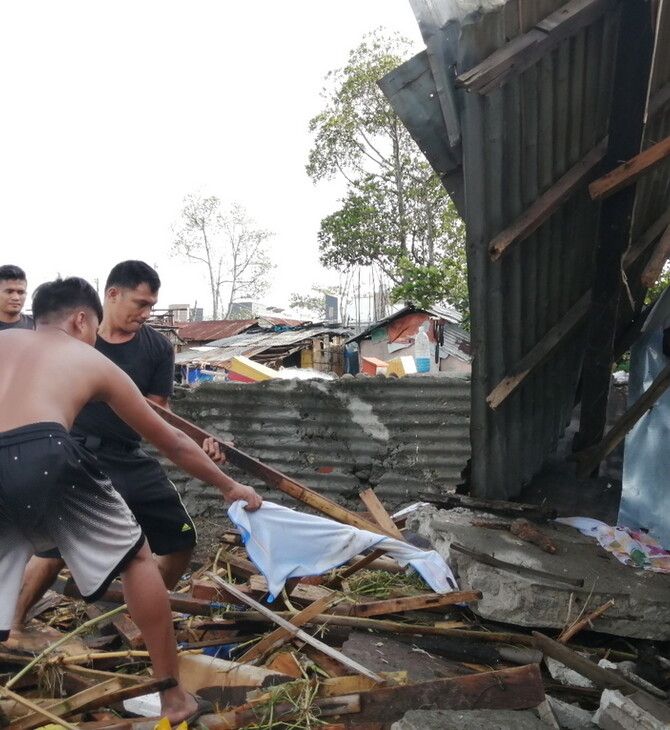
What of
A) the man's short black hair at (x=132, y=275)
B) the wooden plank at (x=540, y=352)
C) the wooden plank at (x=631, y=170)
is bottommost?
the wooden plank at (x=540, y=352)

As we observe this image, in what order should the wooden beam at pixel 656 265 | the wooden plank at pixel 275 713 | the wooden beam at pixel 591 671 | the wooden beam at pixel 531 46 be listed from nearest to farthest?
the wooden plank at pixel 275 713 < the wooden beam at pixel 591 671 < the wooden beam at pixel 531 46 < the wooden beam at pixel 656 265

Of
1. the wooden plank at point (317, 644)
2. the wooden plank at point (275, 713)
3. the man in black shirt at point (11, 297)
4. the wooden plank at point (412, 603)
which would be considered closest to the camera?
the wooden plank at point (275, 713)

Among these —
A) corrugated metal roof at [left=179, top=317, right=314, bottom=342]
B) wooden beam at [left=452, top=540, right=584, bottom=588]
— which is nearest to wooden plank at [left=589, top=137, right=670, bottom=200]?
wooden beam at [left=452, top=540, right=584, bottom=588]

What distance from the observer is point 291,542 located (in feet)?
11.2

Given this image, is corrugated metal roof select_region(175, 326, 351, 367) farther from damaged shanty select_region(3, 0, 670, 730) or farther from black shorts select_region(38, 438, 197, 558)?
black shorts select_region(38, 438, 197, 558)

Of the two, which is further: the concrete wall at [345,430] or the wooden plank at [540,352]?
the concrete wall at [345,430]

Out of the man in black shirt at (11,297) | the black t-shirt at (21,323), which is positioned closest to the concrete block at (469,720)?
the black t-shirt at (21,323)

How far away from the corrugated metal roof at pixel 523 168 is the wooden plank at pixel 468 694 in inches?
88.9

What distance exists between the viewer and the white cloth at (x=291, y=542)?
11.0 feet

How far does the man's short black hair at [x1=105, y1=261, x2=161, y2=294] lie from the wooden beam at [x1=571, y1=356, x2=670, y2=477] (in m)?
3.30

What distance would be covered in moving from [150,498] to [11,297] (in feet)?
7.29

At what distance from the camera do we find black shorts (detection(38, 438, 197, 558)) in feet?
11.2

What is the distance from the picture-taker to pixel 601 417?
503 cm

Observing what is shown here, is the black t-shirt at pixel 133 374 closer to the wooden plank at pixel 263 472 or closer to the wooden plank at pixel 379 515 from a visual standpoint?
the wooden plank at pixel 263 472
